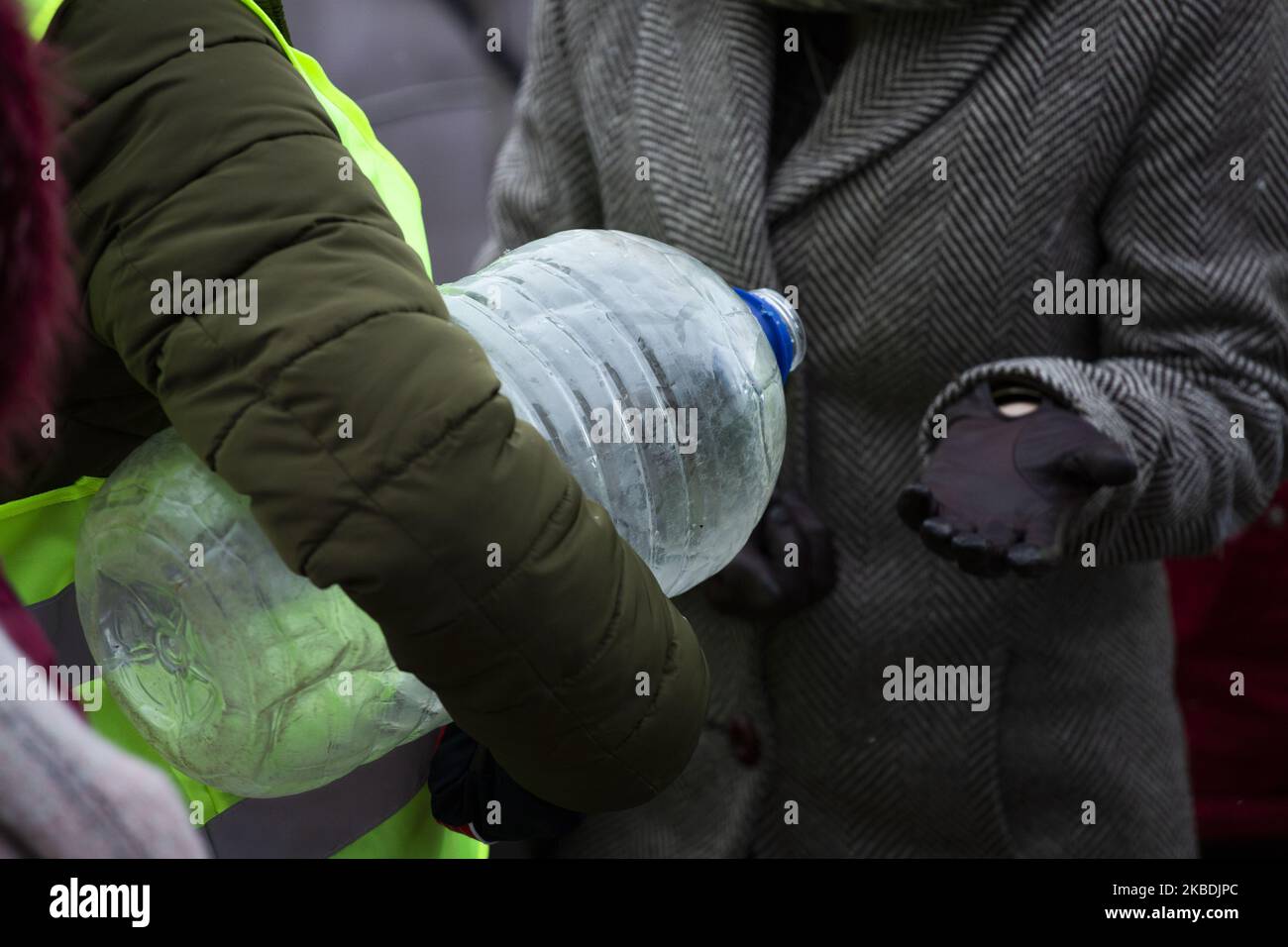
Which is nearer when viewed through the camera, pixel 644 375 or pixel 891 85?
pixel 644 375

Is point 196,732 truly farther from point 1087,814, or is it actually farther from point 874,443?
point 1087,814

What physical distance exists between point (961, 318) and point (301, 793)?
70 centimetres

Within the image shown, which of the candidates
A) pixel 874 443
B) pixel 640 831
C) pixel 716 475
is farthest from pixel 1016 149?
pixel 640 831

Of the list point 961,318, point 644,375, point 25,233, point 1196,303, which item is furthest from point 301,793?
point 1196,303

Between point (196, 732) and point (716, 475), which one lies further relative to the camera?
point (716, 475)

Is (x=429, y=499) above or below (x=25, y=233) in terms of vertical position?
below

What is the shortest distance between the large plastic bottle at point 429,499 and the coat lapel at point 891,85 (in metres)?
0.19

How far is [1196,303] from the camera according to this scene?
1.19 metres

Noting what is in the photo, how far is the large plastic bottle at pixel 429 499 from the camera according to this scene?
698 mm

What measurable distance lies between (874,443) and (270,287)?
2.55 feet

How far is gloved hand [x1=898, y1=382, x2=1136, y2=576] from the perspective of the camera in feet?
3.33

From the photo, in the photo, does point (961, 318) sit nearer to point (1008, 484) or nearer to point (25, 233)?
point (1008, 484)

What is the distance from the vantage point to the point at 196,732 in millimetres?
730

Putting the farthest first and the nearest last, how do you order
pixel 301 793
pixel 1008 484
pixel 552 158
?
pixel 552 158 < pixel 1008 484 < pixel 301 793
